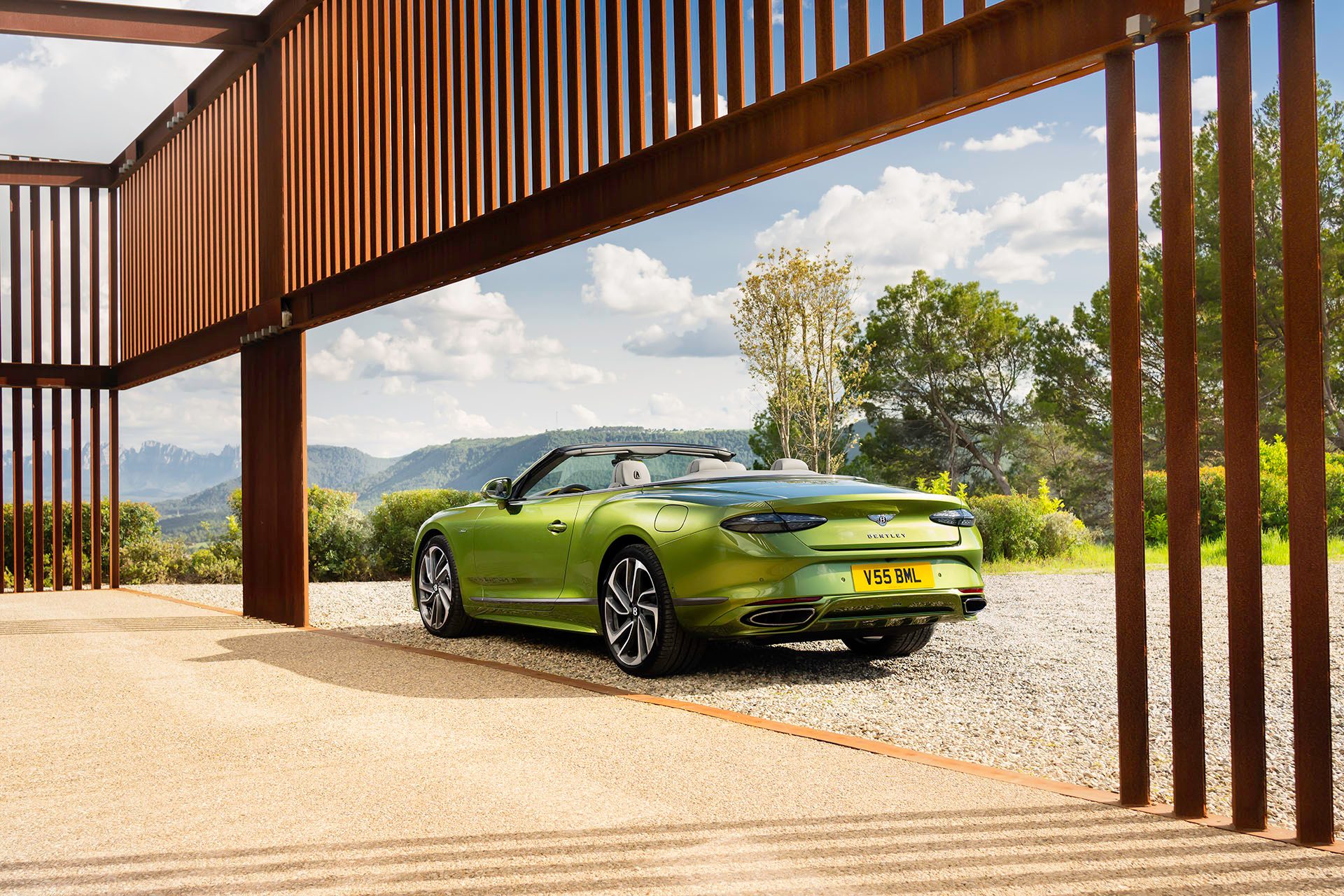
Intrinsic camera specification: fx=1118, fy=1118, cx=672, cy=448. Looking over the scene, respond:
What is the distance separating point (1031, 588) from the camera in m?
11.5

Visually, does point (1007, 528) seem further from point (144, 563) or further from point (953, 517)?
point (144, 563)

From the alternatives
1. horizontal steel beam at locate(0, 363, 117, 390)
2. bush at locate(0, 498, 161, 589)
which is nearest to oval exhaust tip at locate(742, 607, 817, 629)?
horizontal steel beam at locate(0, 363, 117, 390)

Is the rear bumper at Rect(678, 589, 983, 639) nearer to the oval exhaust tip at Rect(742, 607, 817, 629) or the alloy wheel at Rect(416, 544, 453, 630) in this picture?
the oval exhaust tip at Rect(742, 607, 817, 629)

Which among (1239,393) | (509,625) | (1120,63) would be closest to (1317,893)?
(1239,393)

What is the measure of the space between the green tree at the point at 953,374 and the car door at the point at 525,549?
26361 mm

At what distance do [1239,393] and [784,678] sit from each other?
336 cm

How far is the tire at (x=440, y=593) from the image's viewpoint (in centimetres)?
812

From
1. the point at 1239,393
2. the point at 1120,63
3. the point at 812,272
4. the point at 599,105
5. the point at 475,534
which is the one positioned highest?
the point at 812,272

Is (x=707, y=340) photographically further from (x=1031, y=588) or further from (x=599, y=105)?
(x=599, y=105)

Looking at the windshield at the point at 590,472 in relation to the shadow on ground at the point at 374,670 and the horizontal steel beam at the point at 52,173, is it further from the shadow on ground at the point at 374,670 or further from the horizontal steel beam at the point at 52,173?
the horizontal steel beam at the point at 52,173

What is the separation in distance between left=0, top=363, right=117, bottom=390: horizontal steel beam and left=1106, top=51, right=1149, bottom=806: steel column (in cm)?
1421

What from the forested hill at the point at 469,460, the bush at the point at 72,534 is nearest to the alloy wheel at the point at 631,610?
the bush at the point at 72,534

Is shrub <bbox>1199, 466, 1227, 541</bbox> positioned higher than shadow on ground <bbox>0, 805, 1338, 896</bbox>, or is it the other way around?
shrub <bbox>1199, 466, 1227, 541</bbox>

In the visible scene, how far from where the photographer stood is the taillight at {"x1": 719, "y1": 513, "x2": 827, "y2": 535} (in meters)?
5.66
